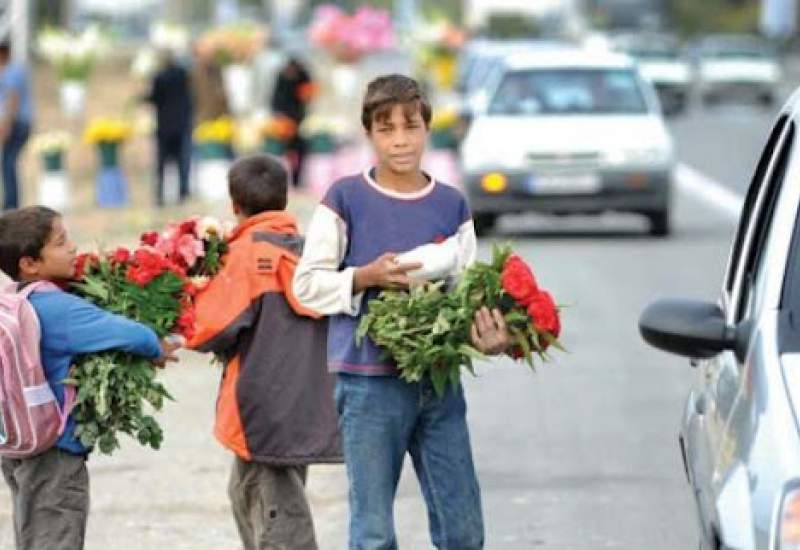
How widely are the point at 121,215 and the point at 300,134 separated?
3.69m

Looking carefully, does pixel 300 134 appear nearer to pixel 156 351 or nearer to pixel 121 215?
pixel 121 215

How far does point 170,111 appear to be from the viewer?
29.7 metres

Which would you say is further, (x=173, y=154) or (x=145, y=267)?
(x=173, y=154)

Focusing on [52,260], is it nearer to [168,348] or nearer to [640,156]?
[168,348]

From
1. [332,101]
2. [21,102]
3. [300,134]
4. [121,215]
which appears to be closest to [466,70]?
[300,134]

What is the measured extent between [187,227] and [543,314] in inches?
Answer: 59.6

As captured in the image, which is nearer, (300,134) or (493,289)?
(493,289)

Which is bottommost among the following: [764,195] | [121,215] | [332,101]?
[332,101]

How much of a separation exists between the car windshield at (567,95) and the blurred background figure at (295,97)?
7.70 metres

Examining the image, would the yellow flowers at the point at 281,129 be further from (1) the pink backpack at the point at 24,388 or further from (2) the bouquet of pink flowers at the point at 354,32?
(1) the pink backpack at the point at 24,388

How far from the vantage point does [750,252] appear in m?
6.78

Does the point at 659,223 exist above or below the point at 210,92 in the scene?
above

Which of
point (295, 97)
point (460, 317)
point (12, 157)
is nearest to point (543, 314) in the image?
point (460, 317)

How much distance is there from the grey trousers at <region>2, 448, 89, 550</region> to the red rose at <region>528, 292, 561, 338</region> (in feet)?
4.68
